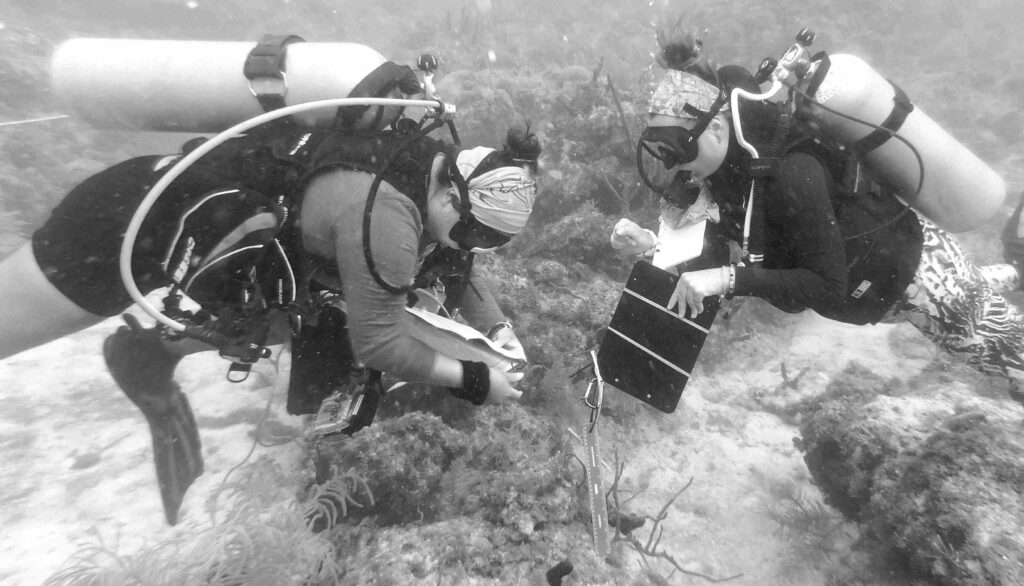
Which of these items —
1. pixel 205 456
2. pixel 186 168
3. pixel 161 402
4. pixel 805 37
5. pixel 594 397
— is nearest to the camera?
pixel 186 168

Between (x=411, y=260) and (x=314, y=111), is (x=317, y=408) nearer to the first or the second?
(x=411, y=260)

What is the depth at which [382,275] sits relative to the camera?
82.7 inches

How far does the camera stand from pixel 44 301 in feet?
7.47

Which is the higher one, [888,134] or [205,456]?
[888,134]

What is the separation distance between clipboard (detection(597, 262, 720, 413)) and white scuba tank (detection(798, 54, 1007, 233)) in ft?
4.05

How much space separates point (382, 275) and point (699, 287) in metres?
1.81

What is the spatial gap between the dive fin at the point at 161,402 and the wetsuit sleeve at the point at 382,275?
6.95 feet

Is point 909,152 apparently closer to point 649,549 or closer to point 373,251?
point 373,251

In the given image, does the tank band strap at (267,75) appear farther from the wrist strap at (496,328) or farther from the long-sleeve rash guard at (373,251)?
the wrist strap at (496,328)

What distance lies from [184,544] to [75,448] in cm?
178

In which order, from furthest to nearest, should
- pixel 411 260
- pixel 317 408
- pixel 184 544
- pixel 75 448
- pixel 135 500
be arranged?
pixel 75 448, pixel 135 500, pixel 184 544, pixel 317 408, pixel 411 260

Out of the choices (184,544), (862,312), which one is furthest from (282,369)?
(862,312)

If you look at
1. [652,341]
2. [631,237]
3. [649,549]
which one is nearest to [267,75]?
[631,237]

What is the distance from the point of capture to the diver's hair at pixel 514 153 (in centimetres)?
238
